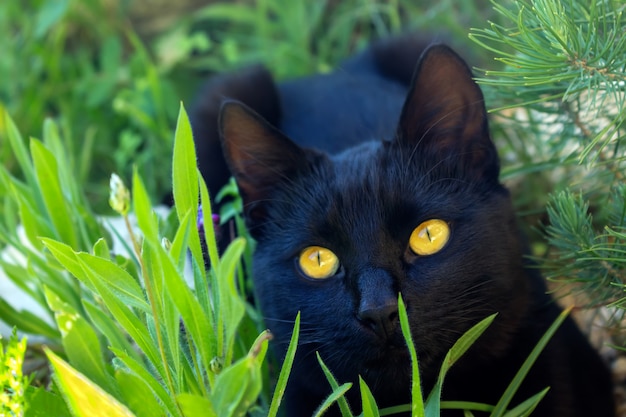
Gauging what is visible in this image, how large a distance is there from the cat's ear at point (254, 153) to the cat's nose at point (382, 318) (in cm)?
36

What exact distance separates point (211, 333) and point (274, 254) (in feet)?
1.10

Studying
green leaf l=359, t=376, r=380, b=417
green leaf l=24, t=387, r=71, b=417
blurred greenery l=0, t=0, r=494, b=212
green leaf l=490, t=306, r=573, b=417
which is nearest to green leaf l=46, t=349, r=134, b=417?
green leaf l=24, t=387, r=71, b=417

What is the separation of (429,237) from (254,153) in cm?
36

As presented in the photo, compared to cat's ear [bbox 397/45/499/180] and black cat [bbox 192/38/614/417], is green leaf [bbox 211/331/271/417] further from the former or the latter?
cat's ear [bbox 397/45/499/180]

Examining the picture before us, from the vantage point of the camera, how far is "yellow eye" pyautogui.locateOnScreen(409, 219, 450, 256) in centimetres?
114

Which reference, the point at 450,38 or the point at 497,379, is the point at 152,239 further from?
the point at 450,38

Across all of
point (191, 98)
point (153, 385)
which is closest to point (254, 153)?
point (153, 385)

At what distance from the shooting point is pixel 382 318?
1.03 meters

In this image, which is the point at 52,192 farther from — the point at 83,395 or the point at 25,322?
the point at 83,395

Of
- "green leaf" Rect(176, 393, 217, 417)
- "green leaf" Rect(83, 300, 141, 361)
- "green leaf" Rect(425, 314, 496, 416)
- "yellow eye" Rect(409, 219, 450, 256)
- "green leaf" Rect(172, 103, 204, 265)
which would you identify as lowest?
"green leaf" Rect(425, 314, 496, 416)

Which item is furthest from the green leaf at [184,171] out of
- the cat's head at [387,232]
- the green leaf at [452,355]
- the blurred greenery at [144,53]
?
the blurred greenery at [144,53]

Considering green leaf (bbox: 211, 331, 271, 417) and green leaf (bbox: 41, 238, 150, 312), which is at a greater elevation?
green leaf (bbox: 41, 238, 150, 312)

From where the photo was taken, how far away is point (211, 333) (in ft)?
3.15

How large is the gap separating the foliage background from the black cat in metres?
0.11
